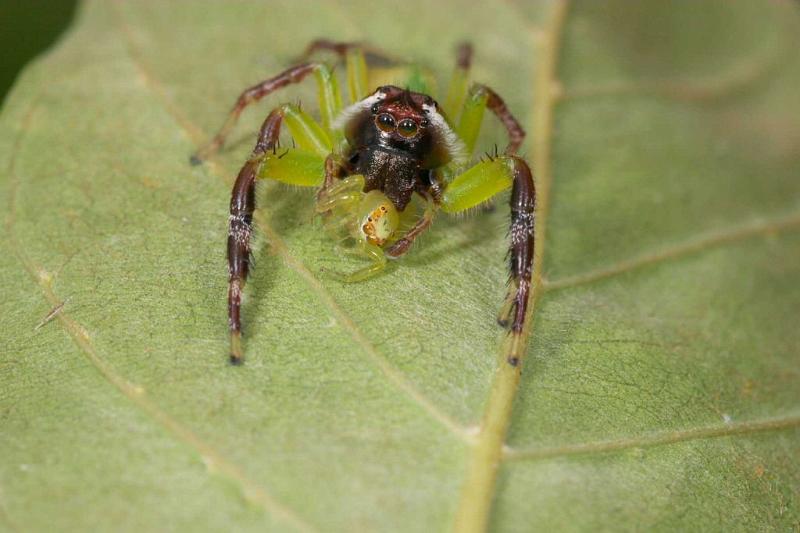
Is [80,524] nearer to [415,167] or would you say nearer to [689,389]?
[415,167]

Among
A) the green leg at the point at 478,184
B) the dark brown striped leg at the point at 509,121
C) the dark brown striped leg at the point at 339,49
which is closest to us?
the green leg at the point at 478,184

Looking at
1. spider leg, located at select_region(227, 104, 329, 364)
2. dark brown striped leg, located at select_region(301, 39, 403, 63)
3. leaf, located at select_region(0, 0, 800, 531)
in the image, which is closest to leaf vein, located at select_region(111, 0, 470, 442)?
leaf, located at select_region(0, 0, 800, 531)

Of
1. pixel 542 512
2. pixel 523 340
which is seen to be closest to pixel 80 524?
pixel 542 512

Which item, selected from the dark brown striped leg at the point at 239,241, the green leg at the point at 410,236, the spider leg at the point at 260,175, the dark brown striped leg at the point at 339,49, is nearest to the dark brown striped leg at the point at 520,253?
the green leg at the point at 410,236

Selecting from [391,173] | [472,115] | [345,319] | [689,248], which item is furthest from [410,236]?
[689,248]

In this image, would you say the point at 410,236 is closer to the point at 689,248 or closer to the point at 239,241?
the point at 239,241

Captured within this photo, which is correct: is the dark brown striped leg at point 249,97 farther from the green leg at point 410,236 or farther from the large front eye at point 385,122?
the green leg at point 410,236

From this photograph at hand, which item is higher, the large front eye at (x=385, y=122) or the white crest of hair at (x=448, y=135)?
the large front eye at (x=385, y=122)

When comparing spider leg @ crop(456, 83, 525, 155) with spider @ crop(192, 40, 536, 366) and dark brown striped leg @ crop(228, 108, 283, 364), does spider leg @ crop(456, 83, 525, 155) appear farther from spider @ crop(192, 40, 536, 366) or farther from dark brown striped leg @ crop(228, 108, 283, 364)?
dark brown striped leg @ crop(228, 108, 283, 364)
